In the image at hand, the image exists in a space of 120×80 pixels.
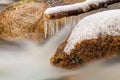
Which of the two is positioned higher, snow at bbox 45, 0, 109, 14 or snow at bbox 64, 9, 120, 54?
snow at bbox 45, 0, 109, 14

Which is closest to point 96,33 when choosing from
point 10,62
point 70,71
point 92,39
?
point 92,39

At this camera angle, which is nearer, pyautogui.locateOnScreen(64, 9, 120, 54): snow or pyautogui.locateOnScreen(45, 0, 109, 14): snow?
pyautogui.locateOnScreen(64, 9, 120, 54): snow

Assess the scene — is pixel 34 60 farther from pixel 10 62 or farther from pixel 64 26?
pixel 64 26

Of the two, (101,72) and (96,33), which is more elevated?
(96,33)

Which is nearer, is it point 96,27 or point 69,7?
point 96,27

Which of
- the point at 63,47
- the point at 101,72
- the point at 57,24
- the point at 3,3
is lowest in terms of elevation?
the point at 101,72

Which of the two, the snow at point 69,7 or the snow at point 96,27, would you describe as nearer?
the snow at point 96,27

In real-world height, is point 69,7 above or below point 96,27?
above

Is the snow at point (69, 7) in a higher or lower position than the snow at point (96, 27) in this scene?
higher
